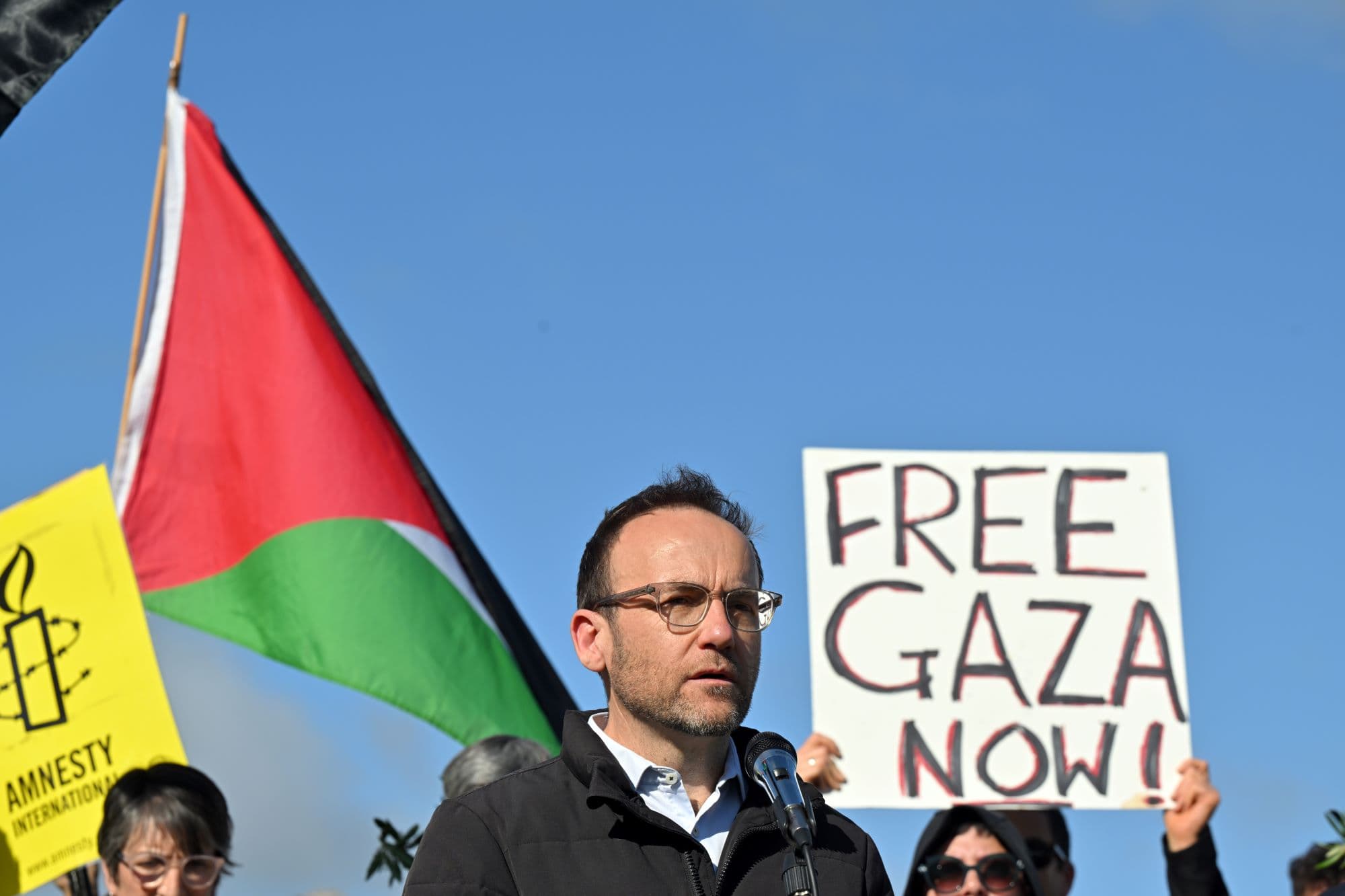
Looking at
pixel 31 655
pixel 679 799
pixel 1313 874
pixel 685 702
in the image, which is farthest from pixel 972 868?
pixel 31 655

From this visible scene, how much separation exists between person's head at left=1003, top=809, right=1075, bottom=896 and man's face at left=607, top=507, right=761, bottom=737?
277cm

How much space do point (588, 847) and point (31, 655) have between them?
4503 mm

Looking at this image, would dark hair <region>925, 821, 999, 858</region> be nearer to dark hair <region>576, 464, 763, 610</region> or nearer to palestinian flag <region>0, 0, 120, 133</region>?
dark hair <region>576, 464, 763, 610</region>

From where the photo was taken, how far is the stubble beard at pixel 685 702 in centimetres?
316

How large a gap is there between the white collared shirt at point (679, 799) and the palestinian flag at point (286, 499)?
16.4 ft

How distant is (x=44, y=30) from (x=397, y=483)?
522cm

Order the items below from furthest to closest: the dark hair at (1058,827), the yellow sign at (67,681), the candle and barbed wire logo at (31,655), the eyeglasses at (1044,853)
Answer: the candle and barbed wire logo at (31,655), the yellow sign at (67,681), the dark hair at (1058,827), the eyeglasses at (1044,853)

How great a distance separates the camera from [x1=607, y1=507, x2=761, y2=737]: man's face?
3.17 metres

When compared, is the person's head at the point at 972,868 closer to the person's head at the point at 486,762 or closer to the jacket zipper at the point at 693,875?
the person's head at the point at 486,762

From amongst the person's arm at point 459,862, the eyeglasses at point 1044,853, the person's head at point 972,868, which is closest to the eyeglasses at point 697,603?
the person's arm at point 459,862

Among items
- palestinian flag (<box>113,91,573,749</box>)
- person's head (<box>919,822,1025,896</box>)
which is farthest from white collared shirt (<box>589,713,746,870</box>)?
palestinian flag (<box>113,91,573,749</box>)

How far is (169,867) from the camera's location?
5473 millimetres

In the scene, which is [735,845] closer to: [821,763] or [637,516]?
[637,516]

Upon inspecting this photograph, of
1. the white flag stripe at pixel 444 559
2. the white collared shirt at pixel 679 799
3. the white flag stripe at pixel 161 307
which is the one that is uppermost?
the white flag stripe at pixel 161 307
